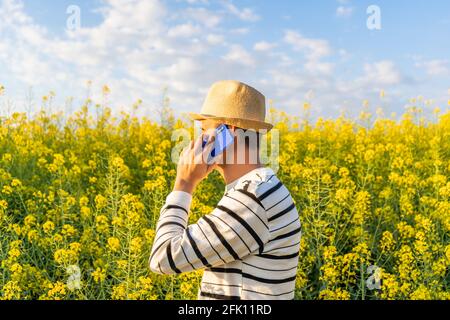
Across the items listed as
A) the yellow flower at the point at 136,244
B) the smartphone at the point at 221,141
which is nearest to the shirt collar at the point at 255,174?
the smartphone at the point at 221,141

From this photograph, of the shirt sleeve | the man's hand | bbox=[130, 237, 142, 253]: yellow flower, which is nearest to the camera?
the shirt sleeve

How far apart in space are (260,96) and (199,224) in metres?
0.46

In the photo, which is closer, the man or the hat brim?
the man

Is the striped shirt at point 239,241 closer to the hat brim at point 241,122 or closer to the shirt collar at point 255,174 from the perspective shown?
the shirt collar at point 255,174

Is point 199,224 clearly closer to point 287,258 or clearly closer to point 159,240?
point 159,240

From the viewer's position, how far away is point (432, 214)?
4742 mm

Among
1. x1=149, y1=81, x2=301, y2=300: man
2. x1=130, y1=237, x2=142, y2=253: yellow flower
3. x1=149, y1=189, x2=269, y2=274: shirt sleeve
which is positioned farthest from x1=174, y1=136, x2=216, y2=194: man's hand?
x1=130, y1=237, x2=142, y2=253: yellow flower

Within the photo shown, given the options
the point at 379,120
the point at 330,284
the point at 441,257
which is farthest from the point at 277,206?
the point at 379,120

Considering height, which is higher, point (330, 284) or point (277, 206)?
point (277, 206)

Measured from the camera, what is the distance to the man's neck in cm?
170

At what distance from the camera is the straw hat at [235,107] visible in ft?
5.58

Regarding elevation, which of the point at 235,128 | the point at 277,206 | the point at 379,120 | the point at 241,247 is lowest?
the point at 241,247

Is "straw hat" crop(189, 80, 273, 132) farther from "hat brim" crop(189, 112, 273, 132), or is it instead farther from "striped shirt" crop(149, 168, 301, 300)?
"striped shirt" crop(149, 168, 301, 300)
